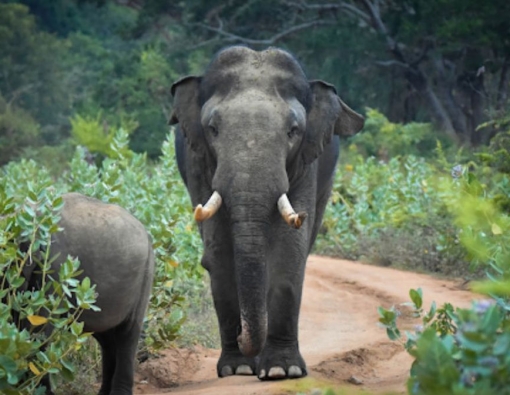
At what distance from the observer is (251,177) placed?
749 centimetres

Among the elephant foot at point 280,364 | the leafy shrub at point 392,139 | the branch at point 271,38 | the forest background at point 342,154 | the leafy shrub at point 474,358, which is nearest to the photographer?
the leafy shrub at point 474,358

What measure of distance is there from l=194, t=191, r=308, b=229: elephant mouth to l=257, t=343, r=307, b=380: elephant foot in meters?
0.78

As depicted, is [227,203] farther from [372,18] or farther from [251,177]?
[372,18]

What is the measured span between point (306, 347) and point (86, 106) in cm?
2627

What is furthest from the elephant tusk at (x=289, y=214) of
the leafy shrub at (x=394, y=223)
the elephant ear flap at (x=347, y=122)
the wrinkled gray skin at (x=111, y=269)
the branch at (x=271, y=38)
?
the branch at (x=271, y=38)

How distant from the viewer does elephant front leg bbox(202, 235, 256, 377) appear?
26.5 feet

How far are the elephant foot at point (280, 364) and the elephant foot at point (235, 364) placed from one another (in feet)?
0.68

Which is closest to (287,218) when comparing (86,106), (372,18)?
(372,18)

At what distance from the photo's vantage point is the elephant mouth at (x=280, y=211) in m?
7.30

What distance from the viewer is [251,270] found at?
7441mm

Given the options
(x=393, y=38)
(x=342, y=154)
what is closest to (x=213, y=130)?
(x=342, y=154)

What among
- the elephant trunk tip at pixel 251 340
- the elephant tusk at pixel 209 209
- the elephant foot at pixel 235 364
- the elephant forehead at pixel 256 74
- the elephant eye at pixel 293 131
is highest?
the elephant forehead at pixel 256 74

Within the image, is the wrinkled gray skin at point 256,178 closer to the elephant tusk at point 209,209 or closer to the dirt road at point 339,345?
the elephant tusk at point 209,209

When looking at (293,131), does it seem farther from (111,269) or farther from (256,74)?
(111,269)
